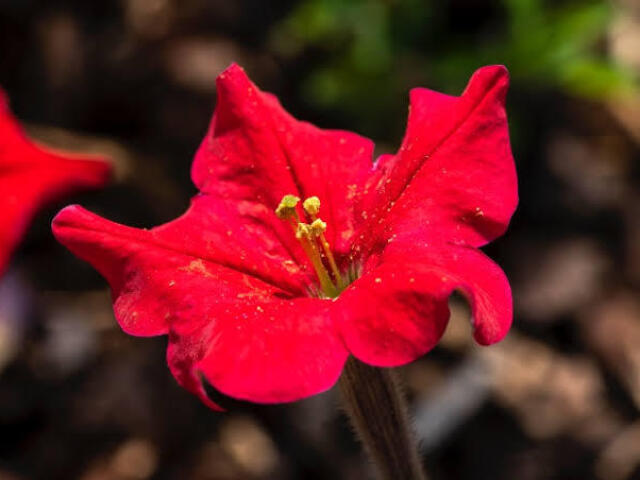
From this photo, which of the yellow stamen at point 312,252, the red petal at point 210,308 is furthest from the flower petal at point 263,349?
the yellow stamen at point 312,252

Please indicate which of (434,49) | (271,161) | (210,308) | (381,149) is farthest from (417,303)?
(434,49)

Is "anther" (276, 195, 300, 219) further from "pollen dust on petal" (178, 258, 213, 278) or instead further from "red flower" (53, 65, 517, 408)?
"pollen dust on petal" (178, 258, 213, 278)

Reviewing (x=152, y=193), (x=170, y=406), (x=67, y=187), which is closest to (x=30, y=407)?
(x=170, y=406)

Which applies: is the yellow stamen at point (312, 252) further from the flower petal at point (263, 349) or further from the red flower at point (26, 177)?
the red flower at point (26, 177)

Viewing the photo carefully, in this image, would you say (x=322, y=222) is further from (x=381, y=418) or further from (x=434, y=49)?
(x=434, y=49)

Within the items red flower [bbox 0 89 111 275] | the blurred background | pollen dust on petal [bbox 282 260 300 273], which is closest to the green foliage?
the blurred background

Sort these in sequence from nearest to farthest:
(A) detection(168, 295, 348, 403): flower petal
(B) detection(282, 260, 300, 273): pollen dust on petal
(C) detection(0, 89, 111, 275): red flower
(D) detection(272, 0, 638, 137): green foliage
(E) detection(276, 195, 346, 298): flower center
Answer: (A) detection(168, 295, 348, 403): flower petal → (E) detection(276, 195, 346, 298): flower center → (B) detection(282, 260, 300, 273): pollen dust on petal → (C) detection(0, 89, 111, 275): red flower → (D) detection(272, 0, 638, 137): green foliage
